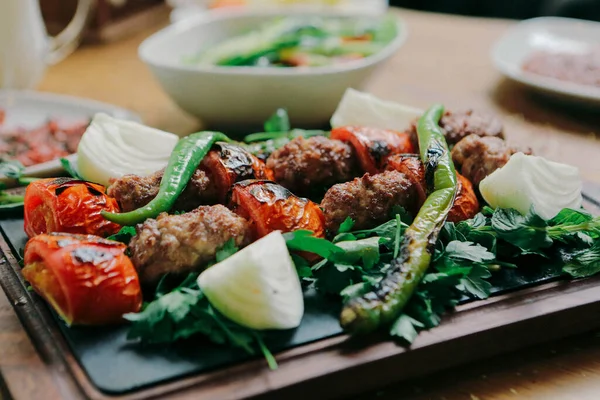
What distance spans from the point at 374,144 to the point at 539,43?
9.33ft

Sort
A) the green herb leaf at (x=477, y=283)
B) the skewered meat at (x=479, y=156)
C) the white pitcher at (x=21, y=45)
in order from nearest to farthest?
the green herb leaf at (x=477, y=283)
the skewered meat at (x=479, y=156)
the white pitcher at (x=21, y=45)

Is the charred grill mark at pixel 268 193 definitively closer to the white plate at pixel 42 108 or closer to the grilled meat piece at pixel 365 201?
the grilled meat piece at pixel 365 201

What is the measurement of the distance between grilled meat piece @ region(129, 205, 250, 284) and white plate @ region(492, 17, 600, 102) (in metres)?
2.63

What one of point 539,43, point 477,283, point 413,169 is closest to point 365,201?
point 413,169

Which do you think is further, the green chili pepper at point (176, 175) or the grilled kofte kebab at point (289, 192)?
the green chili pepper at point (176, 175)

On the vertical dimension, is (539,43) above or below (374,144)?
below

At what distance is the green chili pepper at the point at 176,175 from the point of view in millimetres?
2111

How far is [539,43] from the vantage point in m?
4.84

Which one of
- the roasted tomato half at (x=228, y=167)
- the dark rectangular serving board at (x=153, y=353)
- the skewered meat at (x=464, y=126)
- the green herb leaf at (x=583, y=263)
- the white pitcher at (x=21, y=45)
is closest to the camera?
the dark rectangular serving board at (x=153, y=353)

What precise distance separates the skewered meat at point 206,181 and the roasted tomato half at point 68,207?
0.06m

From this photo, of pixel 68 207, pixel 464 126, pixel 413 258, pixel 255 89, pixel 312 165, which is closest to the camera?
pixel 413 258

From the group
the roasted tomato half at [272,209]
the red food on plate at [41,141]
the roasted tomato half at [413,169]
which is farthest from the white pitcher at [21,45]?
the roasted tomato half at [413,169]

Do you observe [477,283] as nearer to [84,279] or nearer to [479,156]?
[479,156]

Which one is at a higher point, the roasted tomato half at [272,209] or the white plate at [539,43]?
the roasted tomato half at [272,209]
